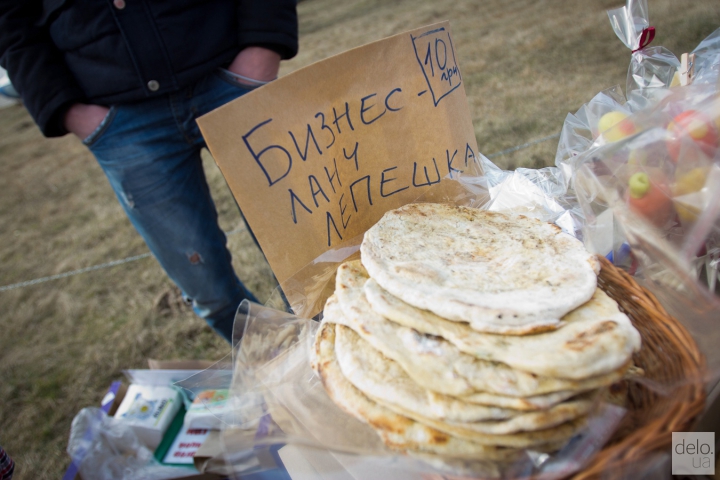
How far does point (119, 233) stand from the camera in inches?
158

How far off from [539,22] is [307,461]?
595cm

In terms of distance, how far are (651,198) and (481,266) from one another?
0.34 meters

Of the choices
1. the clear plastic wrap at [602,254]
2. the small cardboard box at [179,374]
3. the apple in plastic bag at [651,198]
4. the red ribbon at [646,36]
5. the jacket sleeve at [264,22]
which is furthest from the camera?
the jacket sleeve at [264,22]

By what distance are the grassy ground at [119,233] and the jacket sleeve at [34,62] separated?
1417 mm

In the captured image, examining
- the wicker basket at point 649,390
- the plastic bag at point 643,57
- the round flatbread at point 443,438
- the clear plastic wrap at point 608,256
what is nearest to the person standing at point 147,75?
the clear plastic wrap at point 608,256

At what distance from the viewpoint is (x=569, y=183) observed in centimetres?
107

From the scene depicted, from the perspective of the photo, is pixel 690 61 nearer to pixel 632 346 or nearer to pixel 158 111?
pixel 632 346

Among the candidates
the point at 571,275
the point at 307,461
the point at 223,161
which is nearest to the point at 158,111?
the point at 223,161

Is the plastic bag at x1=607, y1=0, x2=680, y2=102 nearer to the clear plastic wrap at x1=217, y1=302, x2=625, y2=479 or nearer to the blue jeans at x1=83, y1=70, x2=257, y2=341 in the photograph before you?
the clear plastic wrap at x1=217, y1=302, x2=625, y2=479

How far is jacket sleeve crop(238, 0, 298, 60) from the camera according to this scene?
1505 mm

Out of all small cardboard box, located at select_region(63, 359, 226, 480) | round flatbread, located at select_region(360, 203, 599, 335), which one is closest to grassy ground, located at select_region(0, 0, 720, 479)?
small cardboard box, located at select_region(63, 359, 226, 480)

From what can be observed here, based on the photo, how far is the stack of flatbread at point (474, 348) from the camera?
634 millimetres

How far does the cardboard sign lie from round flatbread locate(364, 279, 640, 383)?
1.04 ft

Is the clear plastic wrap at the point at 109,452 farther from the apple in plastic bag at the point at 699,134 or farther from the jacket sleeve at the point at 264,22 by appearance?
the apple in plastic bag at the point at 699,134
